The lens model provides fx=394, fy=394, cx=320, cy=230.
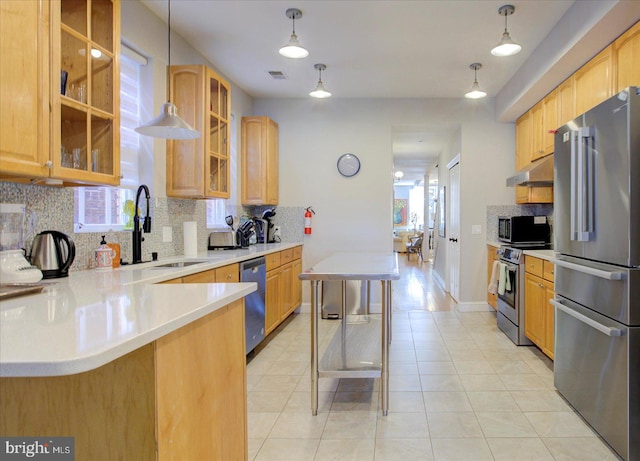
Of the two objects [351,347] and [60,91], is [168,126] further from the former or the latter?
[351,347]

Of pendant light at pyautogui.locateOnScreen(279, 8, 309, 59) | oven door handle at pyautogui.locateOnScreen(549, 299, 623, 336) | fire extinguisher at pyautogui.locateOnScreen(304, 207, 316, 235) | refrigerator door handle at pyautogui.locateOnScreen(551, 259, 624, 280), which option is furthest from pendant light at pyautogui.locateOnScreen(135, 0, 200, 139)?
fire extinguisher at pyautogui.locateOnScreen(304, 207, 316, 235)

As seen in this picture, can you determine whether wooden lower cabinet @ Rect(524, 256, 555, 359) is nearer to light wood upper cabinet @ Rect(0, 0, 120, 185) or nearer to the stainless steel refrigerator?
the stainless steel refrigerator

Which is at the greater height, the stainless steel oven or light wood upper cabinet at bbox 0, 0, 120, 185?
light wood upper cabinet at bbox 0, 0, 120, 185

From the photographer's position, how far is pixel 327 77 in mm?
4488

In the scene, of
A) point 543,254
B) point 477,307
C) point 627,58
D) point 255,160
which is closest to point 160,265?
point 255,160

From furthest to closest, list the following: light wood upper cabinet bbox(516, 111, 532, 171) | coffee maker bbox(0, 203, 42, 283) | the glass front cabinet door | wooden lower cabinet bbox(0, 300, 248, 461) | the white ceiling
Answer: light wood upper cabinet bbox(516, 111, 532, 171) → the white ceiling → the glass front cabinet door → coffee maker bbox(0, 203, 42, 283) → wooden lower cabinet bbox(0, 300, 248, 461)

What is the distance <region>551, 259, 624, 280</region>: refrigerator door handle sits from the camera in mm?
1976

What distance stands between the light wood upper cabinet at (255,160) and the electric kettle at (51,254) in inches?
117

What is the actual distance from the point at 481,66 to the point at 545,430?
11.3 feet

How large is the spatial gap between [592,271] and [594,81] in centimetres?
180

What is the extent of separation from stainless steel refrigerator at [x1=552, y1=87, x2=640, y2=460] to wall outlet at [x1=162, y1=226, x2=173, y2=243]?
2.91 meters

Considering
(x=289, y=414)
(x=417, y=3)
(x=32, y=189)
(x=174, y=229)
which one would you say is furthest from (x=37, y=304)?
(x=417, y=3)

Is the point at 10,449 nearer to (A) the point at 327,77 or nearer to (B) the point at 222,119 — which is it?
(B) the point at 222,119

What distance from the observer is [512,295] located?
156 inches
